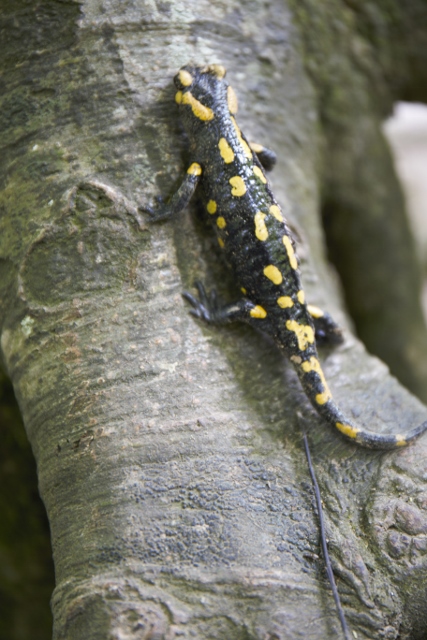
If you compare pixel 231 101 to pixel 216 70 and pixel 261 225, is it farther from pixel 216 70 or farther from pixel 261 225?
pixel 261 225

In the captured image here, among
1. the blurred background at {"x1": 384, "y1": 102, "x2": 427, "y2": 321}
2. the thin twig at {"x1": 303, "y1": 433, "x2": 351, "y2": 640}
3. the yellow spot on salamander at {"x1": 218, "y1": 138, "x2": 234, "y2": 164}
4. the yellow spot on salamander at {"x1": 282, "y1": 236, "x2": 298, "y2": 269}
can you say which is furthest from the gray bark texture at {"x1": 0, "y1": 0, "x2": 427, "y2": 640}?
the blurred background at {"x1": 384, "y1": 102, "x2": 427, "y2": 321}

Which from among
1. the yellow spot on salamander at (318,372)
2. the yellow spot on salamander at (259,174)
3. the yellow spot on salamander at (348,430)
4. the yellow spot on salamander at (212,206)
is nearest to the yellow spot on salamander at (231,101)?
the yellow spot on salamander at (259,174)

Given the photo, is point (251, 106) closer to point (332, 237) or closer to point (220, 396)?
point (220, 396)

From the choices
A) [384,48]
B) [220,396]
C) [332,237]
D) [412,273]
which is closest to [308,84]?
[384,48]

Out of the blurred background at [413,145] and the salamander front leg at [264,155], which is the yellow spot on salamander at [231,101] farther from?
the blurred background at [413,145]

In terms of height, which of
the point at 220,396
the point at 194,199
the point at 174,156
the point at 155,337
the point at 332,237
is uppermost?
the point at 174,156

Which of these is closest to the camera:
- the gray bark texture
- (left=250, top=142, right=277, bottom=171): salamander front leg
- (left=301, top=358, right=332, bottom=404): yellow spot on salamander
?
the gray bark texture

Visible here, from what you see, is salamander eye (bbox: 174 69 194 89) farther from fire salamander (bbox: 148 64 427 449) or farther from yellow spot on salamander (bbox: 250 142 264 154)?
yellow spot on salamander (bbox: 250 142 264 154)
